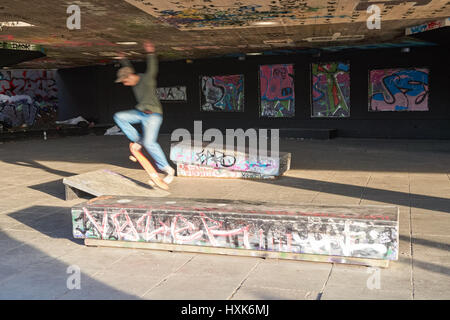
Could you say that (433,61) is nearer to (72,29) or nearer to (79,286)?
(72,29)

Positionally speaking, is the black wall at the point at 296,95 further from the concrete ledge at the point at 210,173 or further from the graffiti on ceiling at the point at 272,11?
the concrete ledge at the point at 210,173

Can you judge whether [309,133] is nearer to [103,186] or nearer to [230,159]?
[230,159]

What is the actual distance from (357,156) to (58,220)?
9269 mm

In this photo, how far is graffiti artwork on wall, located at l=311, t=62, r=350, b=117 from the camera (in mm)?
19000

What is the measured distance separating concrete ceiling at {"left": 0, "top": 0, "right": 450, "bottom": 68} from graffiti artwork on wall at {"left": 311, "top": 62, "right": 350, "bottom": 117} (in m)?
1.58

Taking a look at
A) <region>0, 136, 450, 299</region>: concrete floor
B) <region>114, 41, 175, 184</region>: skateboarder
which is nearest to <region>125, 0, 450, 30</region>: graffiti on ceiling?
<region>114, 41, 175, 184</region>: skateboarder

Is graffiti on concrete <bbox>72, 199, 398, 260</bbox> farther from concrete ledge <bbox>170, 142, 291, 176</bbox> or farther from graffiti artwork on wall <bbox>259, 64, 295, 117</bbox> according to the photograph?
graffiti artwork on wall <bbox>259, 64, 295, 117</bbox>

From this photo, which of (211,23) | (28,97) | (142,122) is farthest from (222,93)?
(142,122)

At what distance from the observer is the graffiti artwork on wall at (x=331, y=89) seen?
19.0 metres

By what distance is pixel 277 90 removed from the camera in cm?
2039

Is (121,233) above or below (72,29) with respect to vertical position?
below
